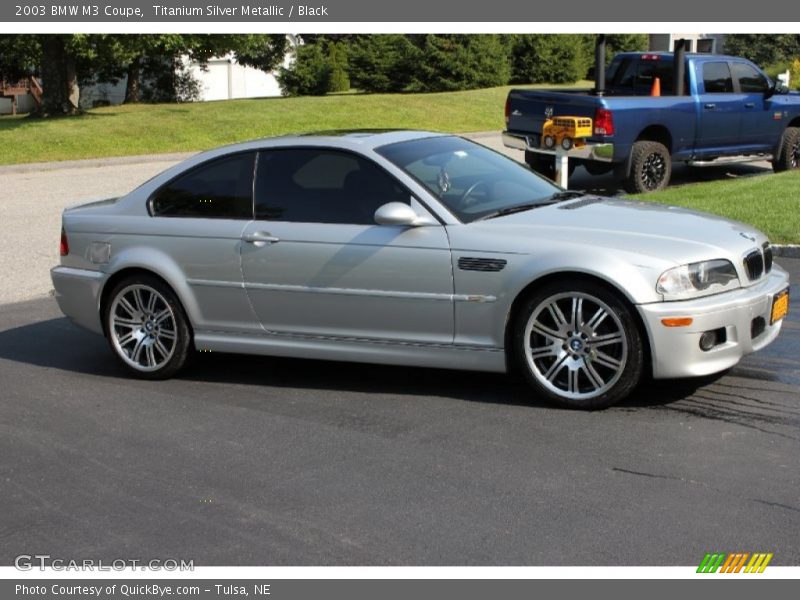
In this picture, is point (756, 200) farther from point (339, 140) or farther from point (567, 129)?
point (339, 140)

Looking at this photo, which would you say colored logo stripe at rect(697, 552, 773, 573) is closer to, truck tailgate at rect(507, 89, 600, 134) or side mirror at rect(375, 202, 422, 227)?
side mirror at rect(375, 202, 422, 227)

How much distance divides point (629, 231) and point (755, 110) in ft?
38.3

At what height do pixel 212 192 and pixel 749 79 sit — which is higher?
pixel 749 79

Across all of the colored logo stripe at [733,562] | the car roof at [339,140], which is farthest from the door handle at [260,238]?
the colored logo stripe at [733,562]

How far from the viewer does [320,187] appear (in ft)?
24.2

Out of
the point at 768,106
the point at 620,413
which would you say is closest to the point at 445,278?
the point at 620,413

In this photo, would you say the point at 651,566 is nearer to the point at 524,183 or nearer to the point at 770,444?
the point at 770,444

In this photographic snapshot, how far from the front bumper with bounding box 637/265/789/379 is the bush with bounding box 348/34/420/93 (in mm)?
37661

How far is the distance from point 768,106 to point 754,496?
13471mm

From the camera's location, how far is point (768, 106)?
57.4ft

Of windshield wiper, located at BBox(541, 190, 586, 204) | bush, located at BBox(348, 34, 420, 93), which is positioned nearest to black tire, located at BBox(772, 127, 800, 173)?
windshield wiper, located at BBox(541, 190, 586, 204)

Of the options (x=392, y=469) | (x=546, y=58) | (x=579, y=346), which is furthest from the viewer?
(x=546, y=58)

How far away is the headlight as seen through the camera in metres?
6.28
